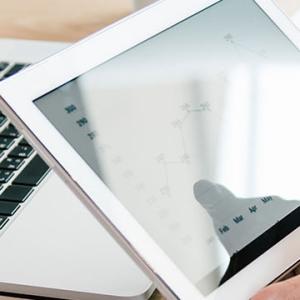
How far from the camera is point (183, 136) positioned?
0.39 m

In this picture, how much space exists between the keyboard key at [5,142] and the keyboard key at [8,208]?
0.07m

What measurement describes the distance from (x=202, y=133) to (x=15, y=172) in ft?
0.57

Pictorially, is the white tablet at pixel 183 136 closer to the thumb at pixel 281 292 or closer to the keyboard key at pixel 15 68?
the thumb at pixel 281 292

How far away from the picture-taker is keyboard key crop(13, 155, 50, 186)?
51 centimetres

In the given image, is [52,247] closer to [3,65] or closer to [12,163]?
[12,163]

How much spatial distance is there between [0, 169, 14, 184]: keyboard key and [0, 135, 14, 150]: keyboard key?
0.10 ft

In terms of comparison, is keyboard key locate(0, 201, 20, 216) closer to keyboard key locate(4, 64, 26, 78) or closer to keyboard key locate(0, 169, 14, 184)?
keyboard key locate(0, 169, 14, 184)

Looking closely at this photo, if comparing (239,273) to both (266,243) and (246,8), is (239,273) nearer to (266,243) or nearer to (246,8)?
(266,243)

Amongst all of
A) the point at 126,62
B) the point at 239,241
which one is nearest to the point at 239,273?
the point at 239,241

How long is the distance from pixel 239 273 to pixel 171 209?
0.05 meters

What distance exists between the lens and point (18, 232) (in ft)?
1.55

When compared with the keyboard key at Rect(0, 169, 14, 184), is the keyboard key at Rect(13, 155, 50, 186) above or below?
below

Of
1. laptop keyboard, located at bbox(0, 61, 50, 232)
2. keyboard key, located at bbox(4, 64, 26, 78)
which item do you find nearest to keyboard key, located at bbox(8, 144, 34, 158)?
laptop keyboard, located at bbox(0, 61, 50, 232)

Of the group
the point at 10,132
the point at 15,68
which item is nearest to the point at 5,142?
the point at 10,132
